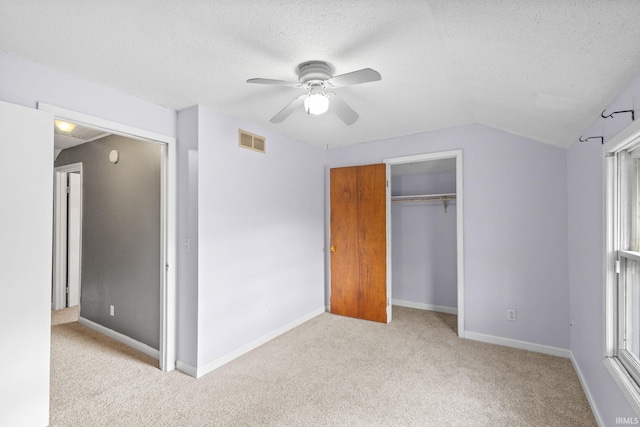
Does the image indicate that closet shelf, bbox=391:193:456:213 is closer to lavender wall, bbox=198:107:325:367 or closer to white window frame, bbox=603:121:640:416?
lavender wall, bbox=198:107:325:367

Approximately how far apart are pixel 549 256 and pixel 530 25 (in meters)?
2.49

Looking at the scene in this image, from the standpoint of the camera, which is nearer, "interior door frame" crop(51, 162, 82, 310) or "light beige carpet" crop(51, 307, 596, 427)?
"light beige carpet" crop(51, 307, 596, 427)

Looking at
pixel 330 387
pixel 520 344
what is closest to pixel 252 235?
pixel 330 387

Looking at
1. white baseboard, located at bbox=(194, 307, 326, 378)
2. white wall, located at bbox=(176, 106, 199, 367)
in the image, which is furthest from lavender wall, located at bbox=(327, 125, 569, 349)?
white wall, located at bbox=(176, 106, 199, 367)

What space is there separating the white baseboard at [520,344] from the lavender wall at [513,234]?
4cm

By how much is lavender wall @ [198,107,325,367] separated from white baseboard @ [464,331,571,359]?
1984 millimetres

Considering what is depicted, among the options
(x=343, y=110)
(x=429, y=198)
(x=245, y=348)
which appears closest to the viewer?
(x=343, y=110)

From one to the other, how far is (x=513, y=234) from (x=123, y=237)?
4.22m

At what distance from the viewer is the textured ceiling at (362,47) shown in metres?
1.36

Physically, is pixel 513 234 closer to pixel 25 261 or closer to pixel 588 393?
pixel 588 393

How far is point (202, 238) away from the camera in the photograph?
8.87 feet

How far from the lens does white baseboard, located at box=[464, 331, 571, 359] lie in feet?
9.75

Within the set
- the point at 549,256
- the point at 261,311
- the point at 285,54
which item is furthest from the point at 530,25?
the point at 261,311

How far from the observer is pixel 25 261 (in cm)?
188
